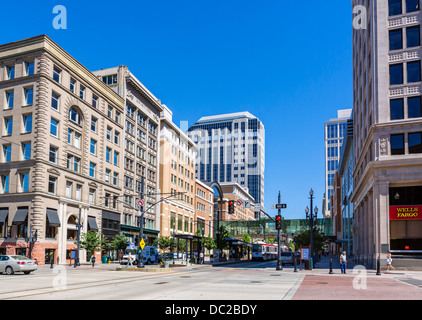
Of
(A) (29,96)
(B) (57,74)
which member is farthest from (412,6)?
(A) (29,96)

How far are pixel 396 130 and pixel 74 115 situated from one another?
3877 cm

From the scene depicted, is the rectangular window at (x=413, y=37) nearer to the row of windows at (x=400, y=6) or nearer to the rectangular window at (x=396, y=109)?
the row of windows at (x=400, y=6)

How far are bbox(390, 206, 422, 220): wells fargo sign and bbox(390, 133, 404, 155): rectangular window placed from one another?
18.5ft

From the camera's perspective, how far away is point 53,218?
51750mm

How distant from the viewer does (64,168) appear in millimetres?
55094

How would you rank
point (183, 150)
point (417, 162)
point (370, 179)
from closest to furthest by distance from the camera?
1. point (417, 162)
2. point (370, 179)
3. point (183, 150)

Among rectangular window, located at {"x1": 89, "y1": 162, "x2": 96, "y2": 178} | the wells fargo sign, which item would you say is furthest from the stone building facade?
the wells fargo sign

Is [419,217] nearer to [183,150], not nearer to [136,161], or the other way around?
[136,161]

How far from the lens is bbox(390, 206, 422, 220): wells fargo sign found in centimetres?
4541

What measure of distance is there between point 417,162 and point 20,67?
1767 inches

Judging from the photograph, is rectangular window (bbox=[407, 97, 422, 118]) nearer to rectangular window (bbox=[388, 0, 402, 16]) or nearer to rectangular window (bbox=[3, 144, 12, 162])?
rectangular window (bbox=[388, 0, 402, 16])
